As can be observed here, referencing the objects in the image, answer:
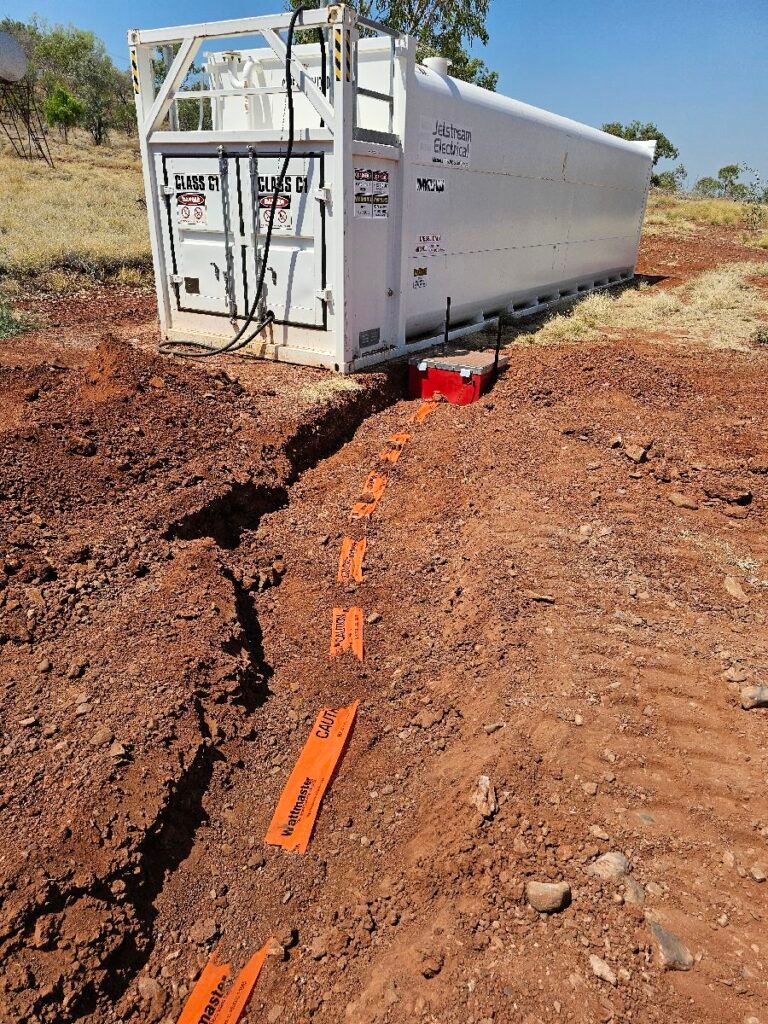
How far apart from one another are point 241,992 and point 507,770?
1.29m

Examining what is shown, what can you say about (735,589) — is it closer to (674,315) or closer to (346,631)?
(346,631)

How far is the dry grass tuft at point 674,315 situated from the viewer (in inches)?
408

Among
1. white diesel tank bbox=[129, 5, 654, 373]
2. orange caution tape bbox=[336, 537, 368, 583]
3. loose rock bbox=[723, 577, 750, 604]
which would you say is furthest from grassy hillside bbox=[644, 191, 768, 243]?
orange caution tape bbox=[336, 537, 368, 583]

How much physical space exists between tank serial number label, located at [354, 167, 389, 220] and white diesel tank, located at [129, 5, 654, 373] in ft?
0.07

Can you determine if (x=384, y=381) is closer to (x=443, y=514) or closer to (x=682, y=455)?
(x=443, y=514)

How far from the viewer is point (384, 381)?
23.8 ft

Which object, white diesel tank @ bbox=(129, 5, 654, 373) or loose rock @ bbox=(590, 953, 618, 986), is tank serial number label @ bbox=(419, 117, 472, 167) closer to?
white diesel tank @ bbox=(129, 5, 654, 373)

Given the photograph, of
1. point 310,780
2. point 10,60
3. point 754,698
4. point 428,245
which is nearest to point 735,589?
point 754,698

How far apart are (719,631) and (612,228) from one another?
1246cm

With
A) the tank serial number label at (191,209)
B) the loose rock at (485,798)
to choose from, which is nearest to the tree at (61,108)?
the tank serial number label at (191,209)

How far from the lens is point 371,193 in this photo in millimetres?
6836

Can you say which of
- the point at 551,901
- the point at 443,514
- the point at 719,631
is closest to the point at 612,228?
the point at 443,514

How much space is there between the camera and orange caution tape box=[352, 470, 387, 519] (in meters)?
5.35

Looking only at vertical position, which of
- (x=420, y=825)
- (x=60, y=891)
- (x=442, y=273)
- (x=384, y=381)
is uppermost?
(x=442, y=273)
